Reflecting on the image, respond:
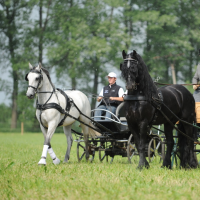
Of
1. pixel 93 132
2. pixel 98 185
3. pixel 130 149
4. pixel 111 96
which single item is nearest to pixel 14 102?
pixel 93 132

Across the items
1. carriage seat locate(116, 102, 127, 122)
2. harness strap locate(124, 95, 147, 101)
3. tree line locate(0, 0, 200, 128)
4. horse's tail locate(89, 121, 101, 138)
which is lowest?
horse's tail locate(89, 121, 101, 138)

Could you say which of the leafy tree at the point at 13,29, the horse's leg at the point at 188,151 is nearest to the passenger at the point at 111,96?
the horse's leg at the point at 188,151

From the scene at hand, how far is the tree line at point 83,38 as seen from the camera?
28.5 meters

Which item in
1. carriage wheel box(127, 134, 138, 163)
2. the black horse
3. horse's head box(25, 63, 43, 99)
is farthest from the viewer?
carriage wheel box(127, 134, 138, 163)

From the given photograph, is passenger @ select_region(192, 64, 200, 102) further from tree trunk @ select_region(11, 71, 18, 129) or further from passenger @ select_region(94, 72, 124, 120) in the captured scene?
tree trunk @ select_region(11, 71, 18, 129)

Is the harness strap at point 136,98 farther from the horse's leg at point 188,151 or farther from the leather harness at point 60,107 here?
the leather harness at point 60,107

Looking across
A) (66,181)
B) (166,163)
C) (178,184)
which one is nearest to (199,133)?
(166,163)

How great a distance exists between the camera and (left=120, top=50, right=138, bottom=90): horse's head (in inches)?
247

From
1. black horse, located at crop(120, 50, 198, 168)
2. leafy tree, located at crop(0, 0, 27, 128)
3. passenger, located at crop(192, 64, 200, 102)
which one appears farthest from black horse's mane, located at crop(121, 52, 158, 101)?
leafy tree, located at crop(0, 0, 27, 128)

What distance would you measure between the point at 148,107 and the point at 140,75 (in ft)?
1.84

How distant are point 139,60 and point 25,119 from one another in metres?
23.1

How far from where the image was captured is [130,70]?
20.7 ft

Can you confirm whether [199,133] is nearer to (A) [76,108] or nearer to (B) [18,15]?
(A) [76,108]

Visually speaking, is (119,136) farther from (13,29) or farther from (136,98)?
(13,29)
